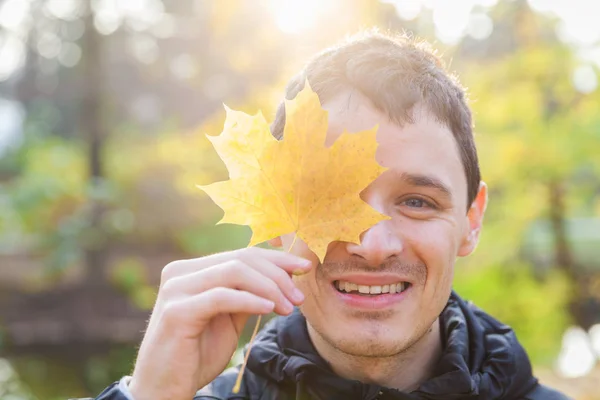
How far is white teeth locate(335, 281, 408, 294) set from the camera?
5.27 ft

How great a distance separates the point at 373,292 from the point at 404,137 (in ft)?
1.41

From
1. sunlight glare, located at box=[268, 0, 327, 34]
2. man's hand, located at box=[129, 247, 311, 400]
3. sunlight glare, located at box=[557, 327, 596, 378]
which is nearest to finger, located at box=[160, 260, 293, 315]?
man's hand, located at box=[129, 247, 311, 400]

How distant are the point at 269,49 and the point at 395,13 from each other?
303 centimetres

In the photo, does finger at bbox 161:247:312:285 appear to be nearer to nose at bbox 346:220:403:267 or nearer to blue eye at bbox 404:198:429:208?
nose at bbox 346:220:403:267

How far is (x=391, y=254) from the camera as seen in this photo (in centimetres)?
159

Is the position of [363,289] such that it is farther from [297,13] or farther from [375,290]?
[297,13]

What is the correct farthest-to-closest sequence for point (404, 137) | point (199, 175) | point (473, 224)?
point (199, 175) < point (473, 224) < point (404, 137)

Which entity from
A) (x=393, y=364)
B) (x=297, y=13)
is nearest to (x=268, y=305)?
(x=393, y=364)

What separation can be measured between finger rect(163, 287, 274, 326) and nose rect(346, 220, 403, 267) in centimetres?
31

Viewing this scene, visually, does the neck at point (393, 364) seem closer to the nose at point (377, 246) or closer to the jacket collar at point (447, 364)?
the jacket collar at point (447, 364)

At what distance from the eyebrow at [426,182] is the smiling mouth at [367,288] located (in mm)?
278

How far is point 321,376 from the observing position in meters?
1.86

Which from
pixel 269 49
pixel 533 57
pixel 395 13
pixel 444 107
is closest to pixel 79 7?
pixel 269 49

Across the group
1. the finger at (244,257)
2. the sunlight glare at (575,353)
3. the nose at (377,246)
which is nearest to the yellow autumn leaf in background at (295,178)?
the finger at (244,257)
